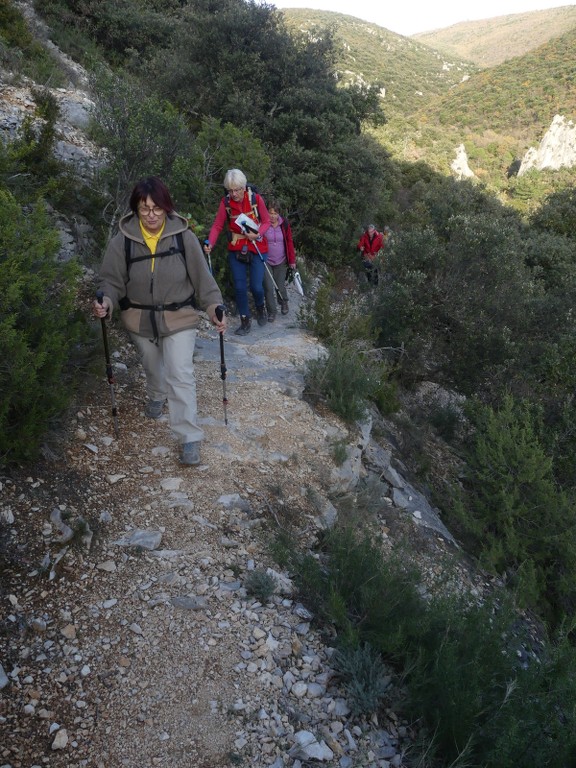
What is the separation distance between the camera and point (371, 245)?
41.8 feet

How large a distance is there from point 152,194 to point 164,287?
2.13 feet

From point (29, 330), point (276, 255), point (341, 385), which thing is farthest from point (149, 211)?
point (276, 255)

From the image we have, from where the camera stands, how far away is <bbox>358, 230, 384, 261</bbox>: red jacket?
41.8 feet

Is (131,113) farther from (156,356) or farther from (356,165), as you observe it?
(356,165)

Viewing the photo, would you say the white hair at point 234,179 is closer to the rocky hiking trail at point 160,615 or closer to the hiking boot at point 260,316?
the hiking boot at point 260,316

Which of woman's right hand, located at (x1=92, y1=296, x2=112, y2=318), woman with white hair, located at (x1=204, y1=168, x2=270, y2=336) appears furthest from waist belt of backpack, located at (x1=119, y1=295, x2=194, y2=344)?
woman with white hair, located at (x1=204, y1=168, x2=270, y2=336)

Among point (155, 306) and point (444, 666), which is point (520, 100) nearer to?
point (155, 306)

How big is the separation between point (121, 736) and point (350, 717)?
112 cm

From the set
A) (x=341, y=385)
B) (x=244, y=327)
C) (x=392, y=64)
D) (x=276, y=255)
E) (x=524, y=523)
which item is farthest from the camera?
(x=392, y=64)

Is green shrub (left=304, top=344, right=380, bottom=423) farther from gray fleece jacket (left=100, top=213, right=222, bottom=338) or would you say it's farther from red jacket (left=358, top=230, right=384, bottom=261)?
red jacket (left=358, top=230, right=384, bottom=261)

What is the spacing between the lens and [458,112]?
5444 centimetres

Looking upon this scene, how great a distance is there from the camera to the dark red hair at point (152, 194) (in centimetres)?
360

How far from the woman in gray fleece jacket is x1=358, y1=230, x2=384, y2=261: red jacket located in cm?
942

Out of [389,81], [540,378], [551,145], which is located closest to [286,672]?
[540,378]
